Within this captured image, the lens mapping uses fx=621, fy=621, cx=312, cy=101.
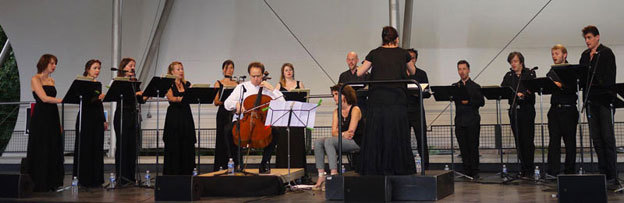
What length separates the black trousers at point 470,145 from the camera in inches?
308

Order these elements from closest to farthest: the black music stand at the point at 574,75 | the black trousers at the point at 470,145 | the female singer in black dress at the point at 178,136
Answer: the black music stand at the point at 574,75, the female singer in black dress at the point at 178,136, the black trousers at the point at 470,145

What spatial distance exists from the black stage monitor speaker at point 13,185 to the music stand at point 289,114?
2362 millimetres

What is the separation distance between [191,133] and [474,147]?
3.55m

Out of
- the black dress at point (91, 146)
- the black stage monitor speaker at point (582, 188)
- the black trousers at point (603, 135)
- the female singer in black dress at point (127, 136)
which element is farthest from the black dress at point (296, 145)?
the black stage monitor speaker at point (582, 188)

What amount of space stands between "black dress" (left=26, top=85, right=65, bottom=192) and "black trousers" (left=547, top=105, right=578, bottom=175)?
18.5 ft

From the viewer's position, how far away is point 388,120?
213 inches

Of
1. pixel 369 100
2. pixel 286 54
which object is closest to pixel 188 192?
pixel 369 100

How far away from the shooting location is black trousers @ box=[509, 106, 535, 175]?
761cm

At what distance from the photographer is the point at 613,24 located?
9766mm

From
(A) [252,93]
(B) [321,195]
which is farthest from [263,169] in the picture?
(B) [321,195]

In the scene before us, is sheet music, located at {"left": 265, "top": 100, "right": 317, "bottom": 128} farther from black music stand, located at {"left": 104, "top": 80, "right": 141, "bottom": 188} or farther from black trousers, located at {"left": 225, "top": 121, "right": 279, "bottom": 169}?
black music stand, located at {"left": 104, "top": 80, "right": 141, "bottom": 188}

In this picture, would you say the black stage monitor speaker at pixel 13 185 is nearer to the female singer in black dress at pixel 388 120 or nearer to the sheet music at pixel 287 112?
the sheet music at pixel 287 112

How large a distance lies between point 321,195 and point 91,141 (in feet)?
9.54

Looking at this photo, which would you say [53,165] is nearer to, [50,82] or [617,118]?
[50,82]
